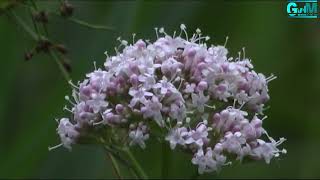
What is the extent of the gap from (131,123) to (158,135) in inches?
4.8

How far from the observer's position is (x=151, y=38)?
184 inches

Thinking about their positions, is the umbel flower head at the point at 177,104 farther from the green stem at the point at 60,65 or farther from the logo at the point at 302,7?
the logo at the point at 302,7

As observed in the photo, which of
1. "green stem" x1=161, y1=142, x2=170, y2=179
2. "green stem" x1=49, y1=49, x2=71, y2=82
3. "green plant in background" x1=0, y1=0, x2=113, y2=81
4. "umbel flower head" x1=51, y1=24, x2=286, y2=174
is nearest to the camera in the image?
"umbel flower head" x1=51, y1=24, x2=286, y2=174

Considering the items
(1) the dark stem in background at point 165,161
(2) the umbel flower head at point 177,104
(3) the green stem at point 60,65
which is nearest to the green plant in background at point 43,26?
(3) the green stem at point 60,65

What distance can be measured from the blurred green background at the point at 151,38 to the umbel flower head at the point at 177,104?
1.75ft

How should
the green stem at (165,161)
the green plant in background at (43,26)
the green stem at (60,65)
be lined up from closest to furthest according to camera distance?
the green stem at (165,161) → the green plant in background at (43,26) → the green stem at (60,65)

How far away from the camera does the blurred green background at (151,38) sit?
4.53 metres

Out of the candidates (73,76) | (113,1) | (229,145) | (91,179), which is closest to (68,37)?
(113,1)

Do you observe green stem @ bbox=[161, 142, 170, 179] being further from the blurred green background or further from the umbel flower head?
the blurred green background

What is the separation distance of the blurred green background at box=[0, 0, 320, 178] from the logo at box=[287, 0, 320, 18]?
1.79ft

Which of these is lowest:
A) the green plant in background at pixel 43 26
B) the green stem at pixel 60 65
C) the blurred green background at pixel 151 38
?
the blurred green background at pixel 151 38

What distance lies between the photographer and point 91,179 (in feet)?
14.5

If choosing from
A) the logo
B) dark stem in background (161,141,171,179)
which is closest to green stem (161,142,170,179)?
dark stem in background (161,141,171,179)

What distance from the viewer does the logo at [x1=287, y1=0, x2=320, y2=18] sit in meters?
5.38
